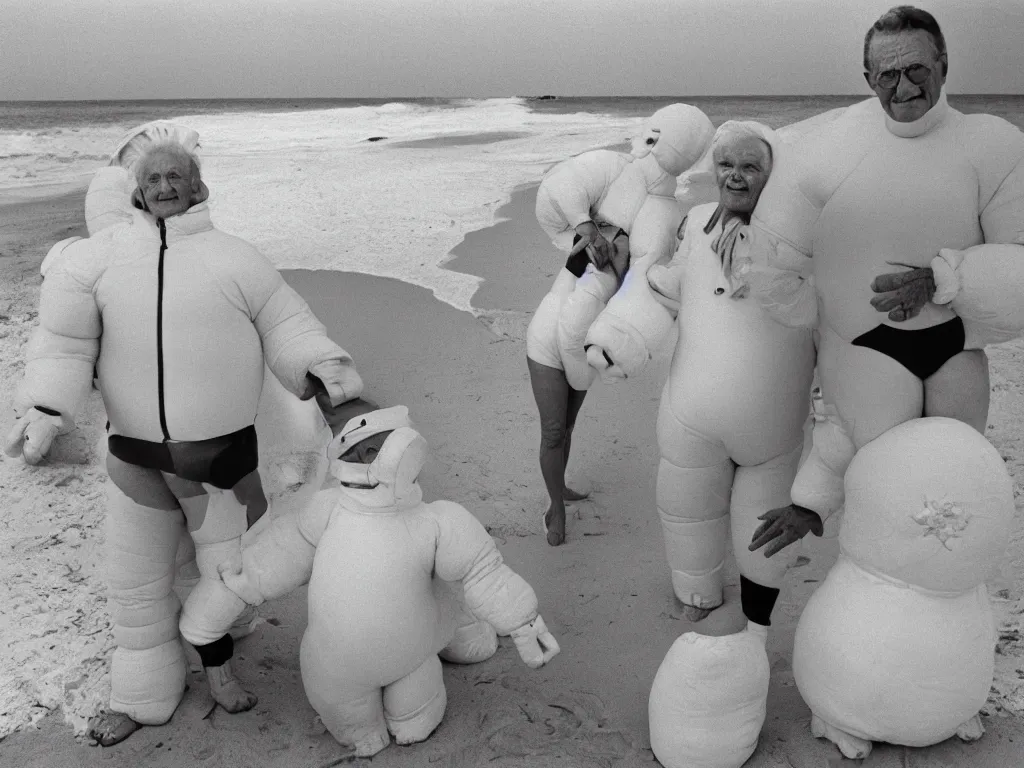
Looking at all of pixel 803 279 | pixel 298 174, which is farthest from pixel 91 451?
pixel 298 174

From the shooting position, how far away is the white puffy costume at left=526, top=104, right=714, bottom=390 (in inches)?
135

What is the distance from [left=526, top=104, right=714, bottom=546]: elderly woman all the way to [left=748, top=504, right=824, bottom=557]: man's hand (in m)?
1.07

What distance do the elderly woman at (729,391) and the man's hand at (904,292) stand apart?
0.41m

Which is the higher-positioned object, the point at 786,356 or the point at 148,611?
the point at 786,356

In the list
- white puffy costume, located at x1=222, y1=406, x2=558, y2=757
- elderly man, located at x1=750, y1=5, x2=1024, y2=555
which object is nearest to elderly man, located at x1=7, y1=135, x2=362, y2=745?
white puffy costume, located at x1=222, y1=406, x2=558, y2=757

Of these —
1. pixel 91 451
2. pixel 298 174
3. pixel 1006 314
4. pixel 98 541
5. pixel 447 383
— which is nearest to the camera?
pixel 1006 314

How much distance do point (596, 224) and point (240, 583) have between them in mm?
1803

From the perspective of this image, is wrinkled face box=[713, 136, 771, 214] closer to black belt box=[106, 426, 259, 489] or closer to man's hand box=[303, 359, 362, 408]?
man's hand box=[303, 359, 362, 408]

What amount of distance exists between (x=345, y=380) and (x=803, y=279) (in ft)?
4.44

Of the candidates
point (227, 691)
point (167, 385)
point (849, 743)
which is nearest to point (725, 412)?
point (849, 743)

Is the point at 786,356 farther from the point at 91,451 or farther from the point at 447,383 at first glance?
the point at 91,451

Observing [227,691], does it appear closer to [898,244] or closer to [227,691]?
[227,691]

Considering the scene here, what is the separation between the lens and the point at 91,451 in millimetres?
4980

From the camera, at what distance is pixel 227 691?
3.08m
